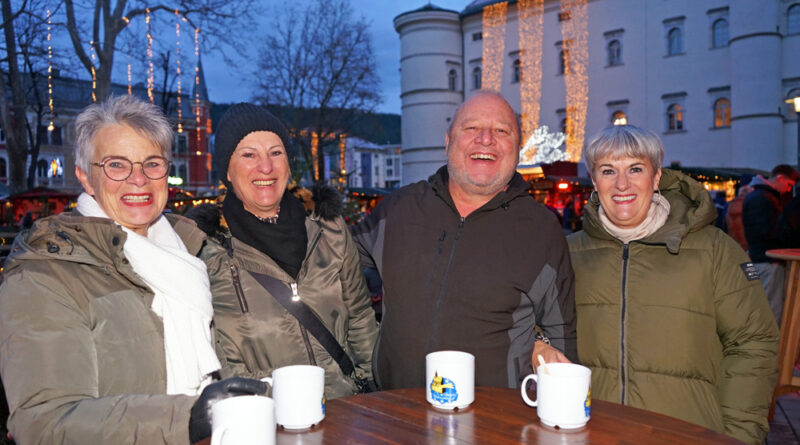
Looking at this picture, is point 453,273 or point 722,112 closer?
point 453,273

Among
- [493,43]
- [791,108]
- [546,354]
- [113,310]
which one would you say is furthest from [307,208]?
[493,43]

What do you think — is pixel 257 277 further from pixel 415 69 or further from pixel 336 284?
pixel 415 69

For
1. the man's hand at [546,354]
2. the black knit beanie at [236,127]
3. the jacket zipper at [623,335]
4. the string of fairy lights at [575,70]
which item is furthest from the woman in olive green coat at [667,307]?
the string of fairy lights at [575,70]

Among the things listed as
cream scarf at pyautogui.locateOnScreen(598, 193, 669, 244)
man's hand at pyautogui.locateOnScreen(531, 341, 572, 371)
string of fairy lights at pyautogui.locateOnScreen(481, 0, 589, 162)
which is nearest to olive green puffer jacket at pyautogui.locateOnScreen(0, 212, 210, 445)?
man's hand at pyautogui.locateOnScreen(531, 341, 572, 371)

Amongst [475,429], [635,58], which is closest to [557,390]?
[475,429]

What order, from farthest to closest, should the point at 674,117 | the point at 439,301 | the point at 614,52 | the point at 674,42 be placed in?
the point at 614,52 < the point at 674,117 < the point at 674,42 < the point at 439,301

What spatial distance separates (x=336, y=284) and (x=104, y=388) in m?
1.16

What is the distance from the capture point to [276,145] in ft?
8.84

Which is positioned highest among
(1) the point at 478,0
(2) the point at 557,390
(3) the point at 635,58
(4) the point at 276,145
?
(1) the point at 478,0

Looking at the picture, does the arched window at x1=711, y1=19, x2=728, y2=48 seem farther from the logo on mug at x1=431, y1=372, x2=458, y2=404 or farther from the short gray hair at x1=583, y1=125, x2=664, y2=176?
the logo on mug at x1=431, y1=372, x2=458, y2=404

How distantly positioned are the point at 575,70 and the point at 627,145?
100 ft

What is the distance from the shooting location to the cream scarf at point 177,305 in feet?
6.46

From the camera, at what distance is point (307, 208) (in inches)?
112

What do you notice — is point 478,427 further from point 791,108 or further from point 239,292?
point 791,108
